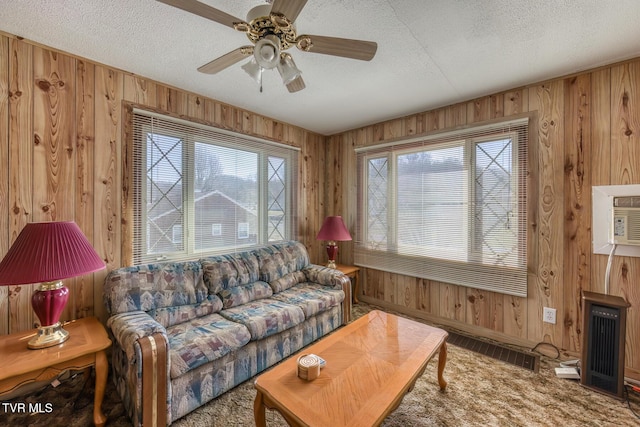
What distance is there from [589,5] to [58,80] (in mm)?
3635

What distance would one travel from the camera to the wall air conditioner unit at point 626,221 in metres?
2.00

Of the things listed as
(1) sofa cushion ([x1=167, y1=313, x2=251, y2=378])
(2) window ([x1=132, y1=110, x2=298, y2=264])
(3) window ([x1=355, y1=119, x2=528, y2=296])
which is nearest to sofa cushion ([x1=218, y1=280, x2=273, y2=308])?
(1) sofa cushion ([x1=167, y1=313, x2=251, y2=378])

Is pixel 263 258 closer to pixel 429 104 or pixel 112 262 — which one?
pixel 112 262

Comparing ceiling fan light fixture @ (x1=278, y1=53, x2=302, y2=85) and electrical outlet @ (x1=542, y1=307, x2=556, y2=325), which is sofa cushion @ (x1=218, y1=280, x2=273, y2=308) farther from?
electrical outlet @ (x1=542, y1=307, x2=556, y2=325)

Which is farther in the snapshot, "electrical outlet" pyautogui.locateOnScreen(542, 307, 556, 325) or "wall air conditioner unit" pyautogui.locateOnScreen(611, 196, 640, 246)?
"electrical outlet" pyautogui.locateOnScreen(542, 307, 556, 325)

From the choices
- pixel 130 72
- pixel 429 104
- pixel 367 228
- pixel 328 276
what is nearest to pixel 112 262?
pixel 130 72

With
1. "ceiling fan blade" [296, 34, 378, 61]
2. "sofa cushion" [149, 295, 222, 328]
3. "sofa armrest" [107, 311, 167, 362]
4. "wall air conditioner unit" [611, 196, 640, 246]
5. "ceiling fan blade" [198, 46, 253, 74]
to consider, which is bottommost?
"sofa cushion" [149, 295, 222, 328]

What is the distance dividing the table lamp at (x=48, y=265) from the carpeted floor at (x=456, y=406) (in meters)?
0.52

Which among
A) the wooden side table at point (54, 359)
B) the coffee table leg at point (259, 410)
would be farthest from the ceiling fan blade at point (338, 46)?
the wooden side table at point (54, 359)

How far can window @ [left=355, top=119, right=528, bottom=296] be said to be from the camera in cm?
263

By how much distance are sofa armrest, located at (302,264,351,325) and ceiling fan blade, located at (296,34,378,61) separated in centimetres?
228

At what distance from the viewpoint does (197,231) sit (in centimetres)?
282

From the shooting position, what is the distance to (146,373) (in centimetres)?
153

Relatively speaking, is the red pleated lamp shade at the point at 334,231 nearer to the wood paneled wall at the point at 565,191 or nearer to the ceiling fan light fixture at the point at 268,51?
the wood paneled wall at the point at 565,191
